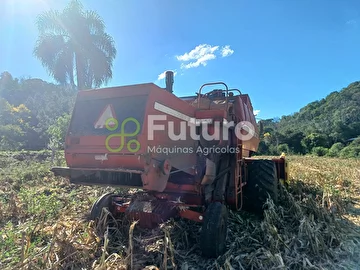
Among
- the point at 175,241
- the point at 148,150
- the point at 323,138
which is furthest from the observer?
the point at 323,138

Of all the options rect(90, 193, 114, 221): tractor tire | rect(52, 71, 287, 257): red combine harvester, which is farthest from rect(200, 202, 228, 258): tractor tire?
rect(90, 193, 114, 221): tractor tire

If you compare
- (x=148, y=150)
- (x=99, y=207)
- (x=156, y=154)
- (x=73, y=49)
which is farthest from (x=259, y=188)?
(x=73, y=49)

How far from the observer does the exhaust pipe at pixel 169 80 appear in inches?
193

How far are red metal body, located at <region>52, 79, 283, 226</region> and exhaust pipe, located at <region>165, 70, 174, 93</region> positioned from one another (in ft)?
3.34

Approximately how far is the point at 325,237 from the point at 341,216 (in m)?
1.33

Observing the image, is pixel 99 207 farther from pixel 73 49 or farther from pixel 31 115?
pixel 31 115

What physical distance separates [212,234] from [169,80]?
2885 millimetres

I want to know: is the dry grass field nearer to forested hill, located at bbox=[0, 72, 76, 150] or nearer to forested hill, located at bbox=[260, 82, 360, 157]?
forested hill, located at bbox=[0, 72, 76, 150]

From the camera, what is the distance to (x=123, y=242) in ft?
12.2

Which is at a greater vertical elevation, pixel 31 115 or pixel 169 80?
pixel 31 115

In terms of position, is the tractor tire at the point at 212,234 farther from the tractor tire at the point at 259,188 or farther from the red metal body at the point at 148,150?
the tractor tire at the point at 259,188

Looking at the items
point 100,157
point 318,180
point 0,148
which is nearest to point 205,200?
point 100,157

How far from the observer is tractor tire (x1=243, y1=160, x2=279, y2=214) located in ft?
15.4

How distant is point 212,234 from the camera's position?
10.5ft
